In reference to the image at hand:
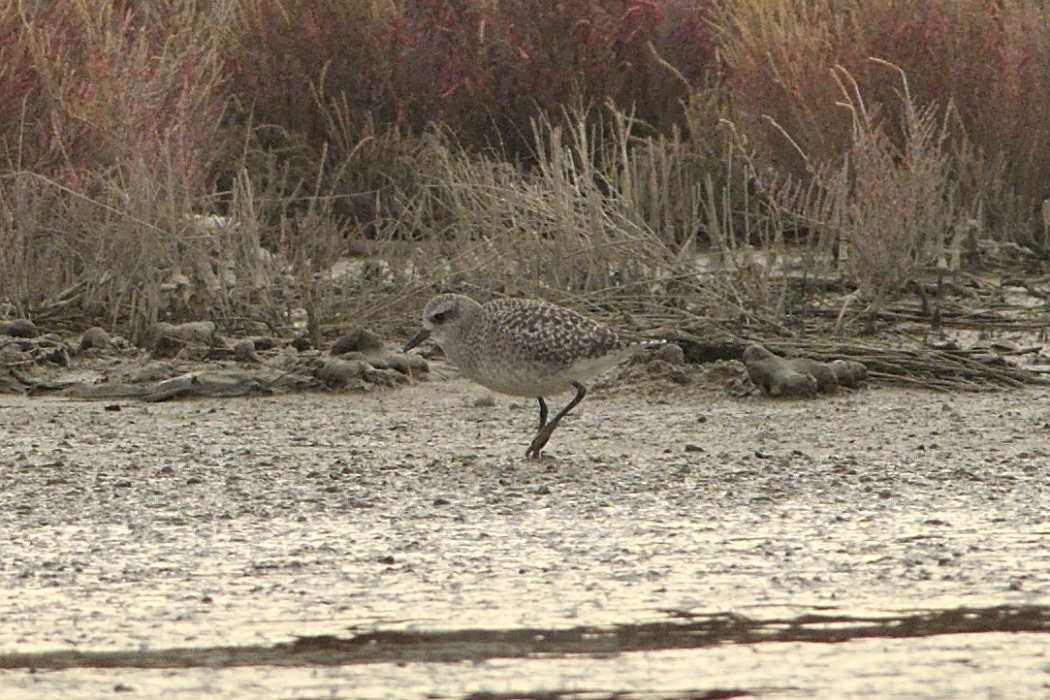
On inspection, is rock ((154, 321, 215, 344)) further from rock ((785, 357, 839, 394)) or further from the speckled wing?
rock ((785, 357, 839, 394))

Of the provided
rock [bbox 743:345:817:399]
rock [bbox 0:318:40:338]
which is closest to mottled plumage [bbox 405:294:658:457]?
rock [bbox 743:345:817:399]

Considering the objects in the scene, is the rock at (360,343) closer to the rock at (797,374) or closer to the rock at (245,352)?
the rock at (245,352)

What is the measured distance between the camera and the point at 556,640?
15.4 feet

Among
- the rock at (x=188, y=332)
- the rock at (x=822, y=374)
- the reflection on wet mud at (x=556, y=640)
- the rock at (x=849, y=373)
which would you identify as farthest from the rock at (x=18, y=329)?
the reflection on wet mud at (x=556, y=640)

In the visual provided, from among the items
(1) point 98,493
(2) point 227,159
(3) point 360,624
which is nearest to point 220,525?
(1) point 98,493

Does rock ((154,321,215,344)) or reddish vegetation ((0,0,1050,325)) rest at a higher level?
reddish vegetation ((0,0,1050,325))

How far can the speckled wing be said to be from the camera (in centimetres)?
706

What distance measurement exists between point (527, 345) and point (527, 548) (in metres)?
1.53

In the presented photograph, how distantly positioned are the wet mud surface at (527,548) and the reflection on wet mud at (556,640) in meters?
0.01

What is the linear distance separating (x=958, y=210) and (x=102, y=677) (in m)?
7.91

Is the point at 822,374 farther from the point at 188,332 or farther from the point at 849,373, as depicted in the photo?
the point at 188,332

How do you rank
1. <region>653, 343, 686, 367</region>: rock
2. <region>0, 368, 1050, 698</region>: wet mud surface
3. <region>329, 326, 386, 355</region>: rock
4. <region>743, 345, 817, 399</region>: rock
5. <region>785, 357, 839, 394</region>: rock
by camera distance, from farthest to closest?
<region>329, 326, 386, 355</region>: rock
<region>653, 343, 686, 367</region>: rock
<region>785, 357, 839, 394</region>: rock
<region>743, 345, 817, 399</region>: rock
<region>0, 368, 1050, 698</region>: wet mud surface

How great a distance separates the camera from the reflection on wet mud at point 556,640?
4.53 metres

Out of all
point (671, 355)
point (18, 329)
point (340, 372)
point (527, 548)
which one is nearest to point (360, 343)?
point (340, 372)
